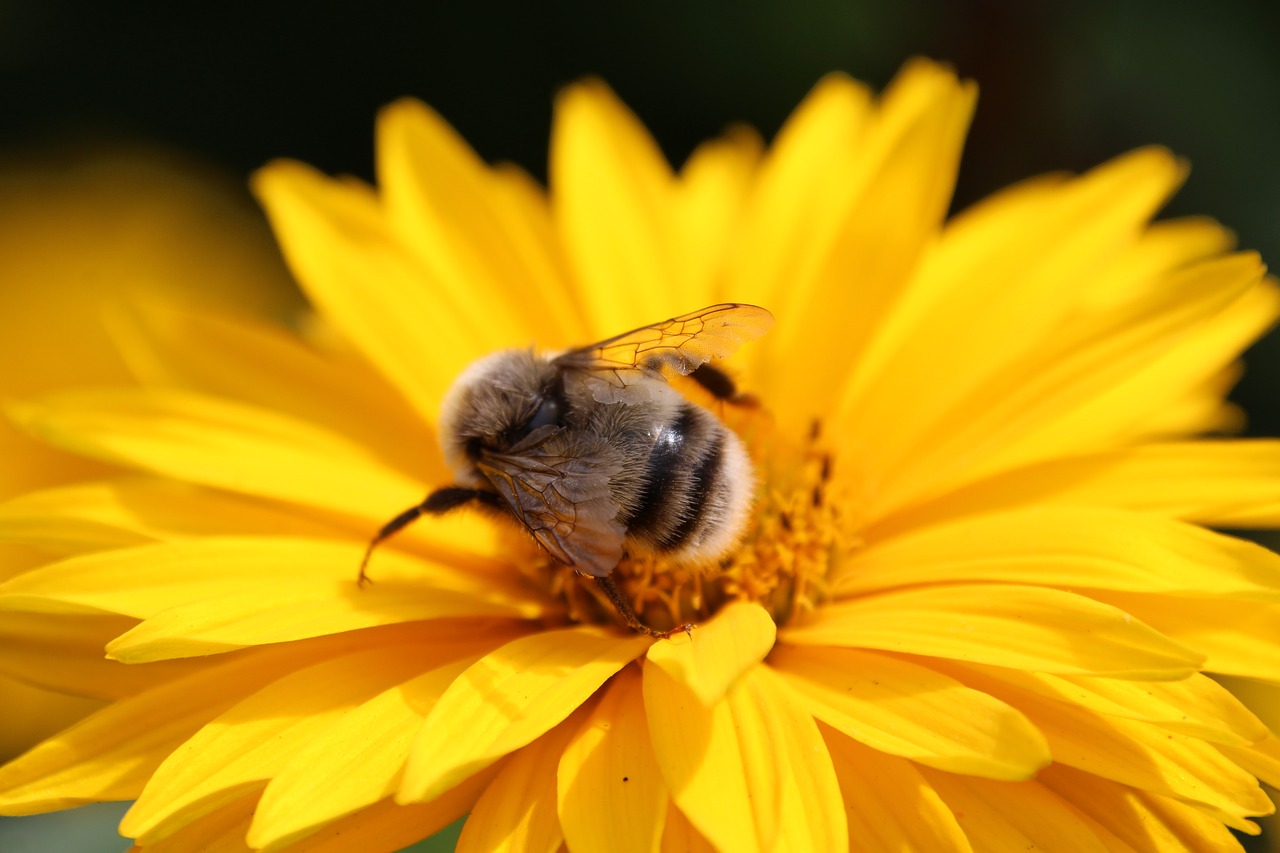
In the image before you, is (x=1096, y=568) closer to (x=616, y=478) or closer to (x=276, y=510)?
(x=616, y=478)

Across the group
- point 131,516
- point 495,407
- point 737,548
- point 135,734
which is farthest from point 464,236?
point 135,734

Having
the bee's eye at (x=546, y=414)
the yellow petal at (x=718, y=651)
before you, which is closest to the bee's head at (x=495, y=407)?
the bee's eye at (x=546, y=414)

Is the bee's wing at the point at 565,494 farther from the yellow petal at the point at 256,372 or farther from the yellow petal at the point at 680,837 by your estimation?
the yellow petal at the point at 256,372

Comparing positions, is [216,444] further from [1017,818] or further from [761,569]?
[1017,818]

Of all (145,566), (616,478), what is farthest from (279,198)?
(616,478)

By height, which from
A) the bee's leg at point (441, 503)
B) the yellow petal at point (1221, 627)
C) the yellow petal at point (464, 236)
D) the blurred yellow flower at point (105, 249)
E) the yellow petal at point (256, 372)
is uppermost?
the blurred yellow flower at point (105, 249)

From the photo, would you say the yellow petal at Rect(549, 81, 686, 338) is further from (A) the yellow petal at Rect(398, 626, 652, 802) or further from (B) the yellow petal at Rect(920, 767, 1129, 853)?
(B) the yellow petal at Rect(920, 767, 1129, 853)
